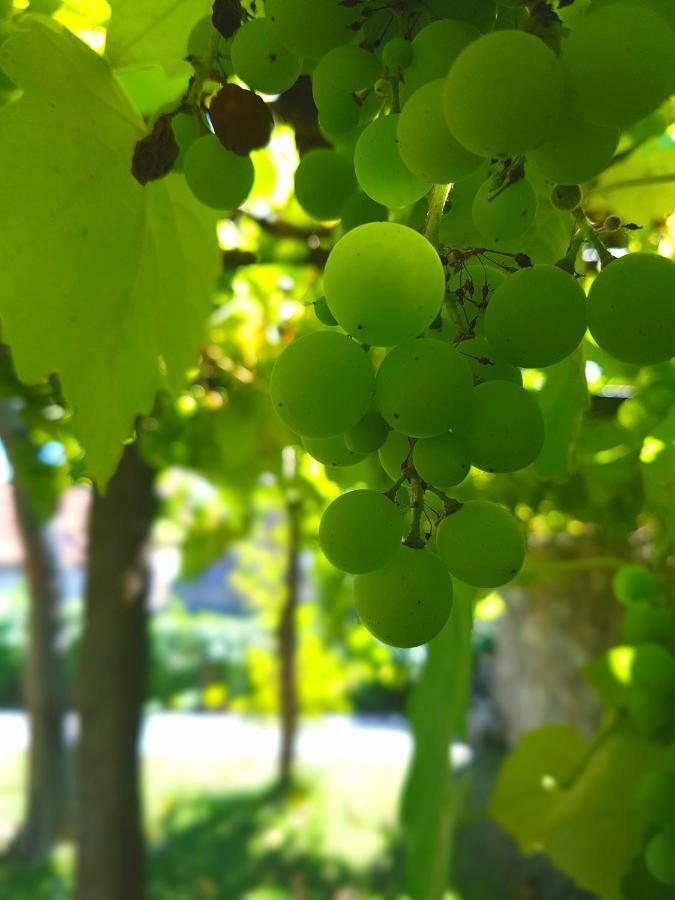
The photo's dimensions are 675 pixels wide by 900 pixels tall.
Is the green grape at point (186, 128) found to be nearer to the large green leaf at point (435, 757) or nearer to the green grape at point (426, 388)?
the green grape at point (426, 388)

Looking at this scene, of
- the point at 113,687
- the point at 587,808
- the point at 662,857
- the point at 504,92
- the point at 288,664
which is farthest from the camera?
the point at 288,664

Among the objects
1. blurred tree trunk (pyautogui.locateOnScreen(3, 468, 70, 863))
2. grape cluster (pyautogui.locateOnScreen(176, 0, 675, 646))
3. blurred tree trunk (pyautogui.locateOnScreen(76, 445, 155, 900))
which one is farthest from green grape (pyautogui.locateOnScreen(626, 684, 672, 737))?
blurred tree trunk (pyautogui.locateOnScreen(3, 468, 70, 863))

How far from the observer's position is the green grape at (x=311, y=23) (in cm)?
30

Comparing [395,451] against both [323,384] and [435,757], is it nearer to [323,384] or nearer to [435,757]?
[323,384]

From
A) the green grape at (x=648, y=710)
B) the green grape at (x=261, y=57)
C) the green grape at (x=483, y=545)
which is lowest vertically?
the green grape at (x=648, y=710)

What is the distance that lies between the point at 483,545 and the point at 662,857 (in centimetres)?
46

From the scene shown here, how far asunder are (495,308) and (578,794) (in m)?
0.62

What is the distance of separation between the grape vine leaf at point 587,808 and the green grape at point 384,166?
0.60 meters

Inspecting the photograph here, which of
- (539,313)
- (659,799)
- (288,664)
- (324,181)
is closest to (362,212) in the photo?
(324,181)

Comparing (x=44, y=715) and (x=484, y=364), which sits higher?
(x=484, y=364)

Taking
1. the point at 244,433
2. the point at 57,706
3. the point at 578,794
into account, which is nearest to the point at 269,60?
the point at 578,794

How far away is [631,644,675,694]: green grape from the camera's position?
2.14ft

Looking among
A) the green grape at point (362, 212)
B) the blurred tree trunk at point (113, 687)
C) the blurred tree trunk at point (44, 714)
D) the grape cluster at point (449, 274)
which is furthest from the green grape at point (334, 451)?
the blurred tree trunk at point (44, 714)

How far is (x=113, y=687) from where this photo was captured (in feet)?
4.12
